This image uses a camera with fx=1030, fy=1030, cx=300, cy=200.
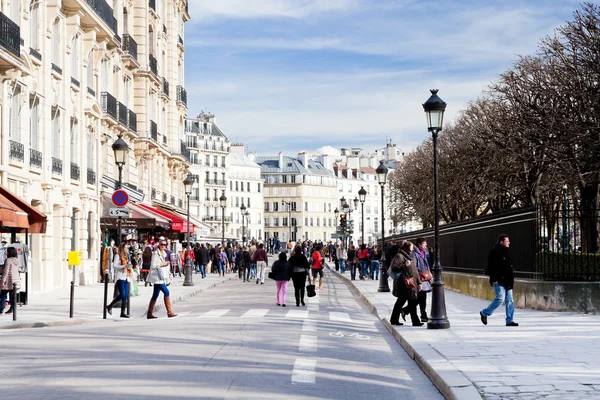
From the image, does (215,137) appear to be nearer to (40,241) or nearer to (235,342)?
(40,241)

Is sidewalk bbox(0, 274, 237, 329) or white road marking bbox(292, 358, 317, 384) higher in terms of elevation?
sidewalk bbox(0, 274, 237, 329)

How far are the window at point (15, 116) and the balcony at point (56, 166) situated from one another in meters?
3.99

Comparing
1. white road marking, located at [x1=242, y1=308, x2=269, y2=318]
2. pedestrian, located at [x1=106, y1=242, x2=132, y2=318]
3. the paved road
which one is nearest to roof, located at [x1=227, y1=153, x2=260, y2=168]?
white road marking, located at [x1=242, y1=308, x2=269, y2=318]

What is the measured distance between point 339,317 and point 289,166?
148 metres

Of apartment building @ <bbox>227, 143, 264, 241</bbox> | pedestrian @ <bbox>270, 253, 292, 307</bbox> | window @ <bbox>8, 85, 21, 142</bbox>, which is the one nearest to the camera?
pedestrian @ <bbox>270, 253, 292, 307</bbox>

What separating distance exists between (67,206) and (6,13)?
8938 mm

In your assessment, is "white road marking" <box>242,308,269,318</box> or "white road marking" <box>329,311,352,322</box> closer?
"white road marking" <box>329,311,352,322</box>

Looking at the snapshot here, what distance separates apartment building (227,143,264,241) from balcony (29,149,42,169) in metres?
119

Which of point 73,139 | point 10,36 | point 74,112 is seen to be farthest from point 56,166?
point 10,36

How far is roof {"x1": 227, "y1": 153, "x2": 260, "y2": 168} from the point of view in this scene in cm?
15550

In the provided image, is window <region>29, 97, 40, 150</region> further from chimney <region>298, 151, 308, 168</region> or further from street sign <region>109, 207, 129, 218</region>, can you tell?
chimney <region>298, 151, 308, 168</region>

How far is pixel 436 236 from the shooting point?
19016 mm

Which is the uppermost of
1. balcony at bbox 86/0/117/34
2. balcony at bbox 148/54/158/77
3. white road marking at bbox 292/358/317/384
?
balcony at bbox 148/54/158/77

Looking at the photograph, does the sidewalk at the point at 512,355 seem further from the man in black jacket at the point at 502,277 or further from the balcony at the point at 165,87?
the balcony at the point at 165,87
